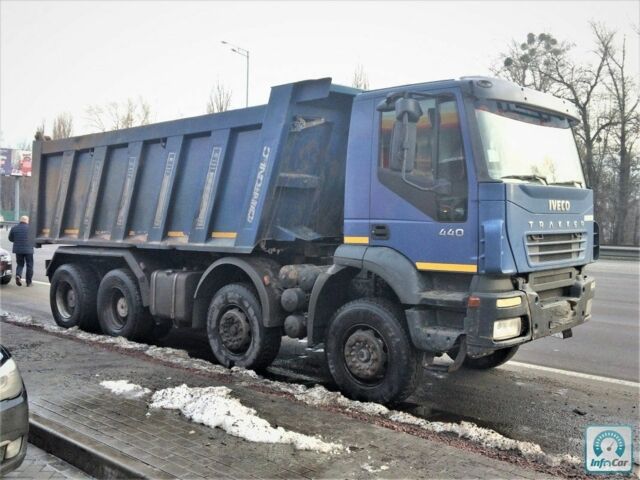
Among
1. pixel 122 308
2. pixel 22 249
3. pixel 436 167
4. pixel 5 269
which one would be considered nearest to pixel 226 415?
→ pixel 436 167

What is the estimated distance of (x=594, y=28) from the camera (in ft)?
127

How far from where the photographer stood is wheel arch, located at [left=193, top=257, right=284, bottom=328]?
6.48m

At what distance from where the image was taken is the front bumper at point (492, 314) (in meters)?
4.80

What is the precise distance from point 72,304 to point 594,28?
130 feet

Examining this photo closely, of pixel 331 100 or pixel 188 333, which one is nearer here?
pixel 331 100

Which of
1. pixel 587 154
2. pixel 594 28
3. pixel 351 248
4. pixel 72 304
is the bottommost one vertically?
pixel 72 304

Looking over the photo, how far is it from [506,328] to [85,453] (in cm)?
340

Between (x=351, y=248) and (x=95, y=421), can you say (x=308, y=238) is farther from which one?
(x=95, y=421)

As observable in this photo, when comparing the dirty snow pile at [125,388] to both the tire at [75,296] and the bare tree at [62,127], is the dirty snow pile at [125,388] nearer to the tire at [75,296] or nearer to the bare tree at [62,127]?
the tire at [75,296]

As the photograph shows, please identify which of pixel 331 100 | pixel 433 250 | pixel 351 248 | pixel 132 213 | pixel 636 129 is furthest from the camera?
pixel 636 129

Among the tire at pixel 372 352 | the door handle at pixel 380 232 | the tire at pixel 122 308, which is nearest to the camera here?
the tire at pixel 372 352

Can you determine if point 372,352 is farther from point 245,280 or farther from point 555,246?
point 245,280

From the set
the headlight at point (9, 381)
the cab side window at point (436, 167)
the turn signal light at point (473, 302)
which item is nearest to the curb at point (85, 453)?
the headlight at point (9, 381)

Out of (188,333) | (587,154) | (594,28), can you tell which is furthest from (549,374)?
(594,28)
